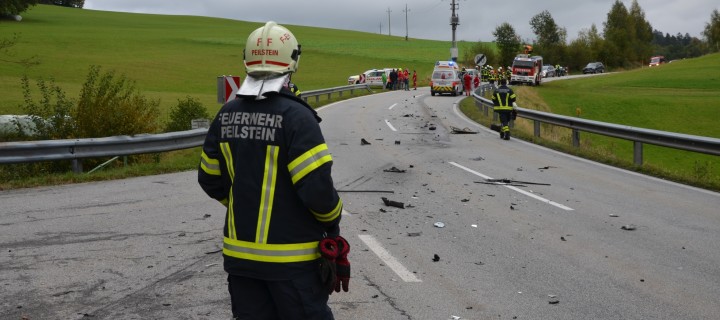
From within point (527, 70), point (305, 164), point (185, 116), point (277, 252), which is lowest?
point (185, 116)

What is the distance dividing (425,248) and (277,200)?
453 centimetres

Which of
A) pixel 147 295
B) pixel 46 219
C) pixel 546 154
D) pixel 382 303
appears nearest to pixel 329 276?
pixel 382 303

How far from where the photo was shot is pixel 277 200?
3307 millimetres

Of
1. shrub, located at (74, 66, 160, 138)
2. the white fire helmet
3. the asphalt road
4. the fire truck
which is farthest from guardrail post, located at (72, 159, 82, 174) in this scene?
the fire truck

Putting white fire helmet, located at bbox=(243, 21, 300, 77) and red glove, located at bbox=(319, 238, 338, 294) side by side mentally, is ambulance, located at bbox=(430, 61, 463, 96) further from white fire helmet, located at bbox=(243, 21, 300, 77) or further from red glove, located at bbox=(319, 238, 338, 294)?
red glove, located at bbox=(319, 238, 338, 294)

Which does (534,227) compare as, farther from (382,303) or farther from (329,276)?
(329,276)

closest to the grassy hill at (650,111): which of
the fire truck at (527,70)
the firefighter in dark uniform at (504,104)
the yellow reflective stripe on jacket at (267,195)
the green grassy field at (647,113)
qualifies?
the green grassy field at (647,113)

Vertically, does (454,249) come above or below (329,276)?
below

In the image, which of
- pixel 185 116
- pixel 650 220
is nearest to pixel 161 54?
pixel 185 116

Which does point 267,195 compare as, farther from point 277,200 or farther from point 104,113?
point 104,113

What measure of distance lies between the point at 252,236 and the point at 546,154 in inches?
579

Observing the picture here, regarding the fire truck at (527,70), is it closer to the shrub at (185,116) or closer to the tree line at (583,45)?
the tree line at (583,45)

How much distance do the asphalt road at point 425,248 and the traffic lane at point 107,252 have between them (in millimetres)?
20

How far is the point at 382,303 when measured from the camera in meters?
5.77
